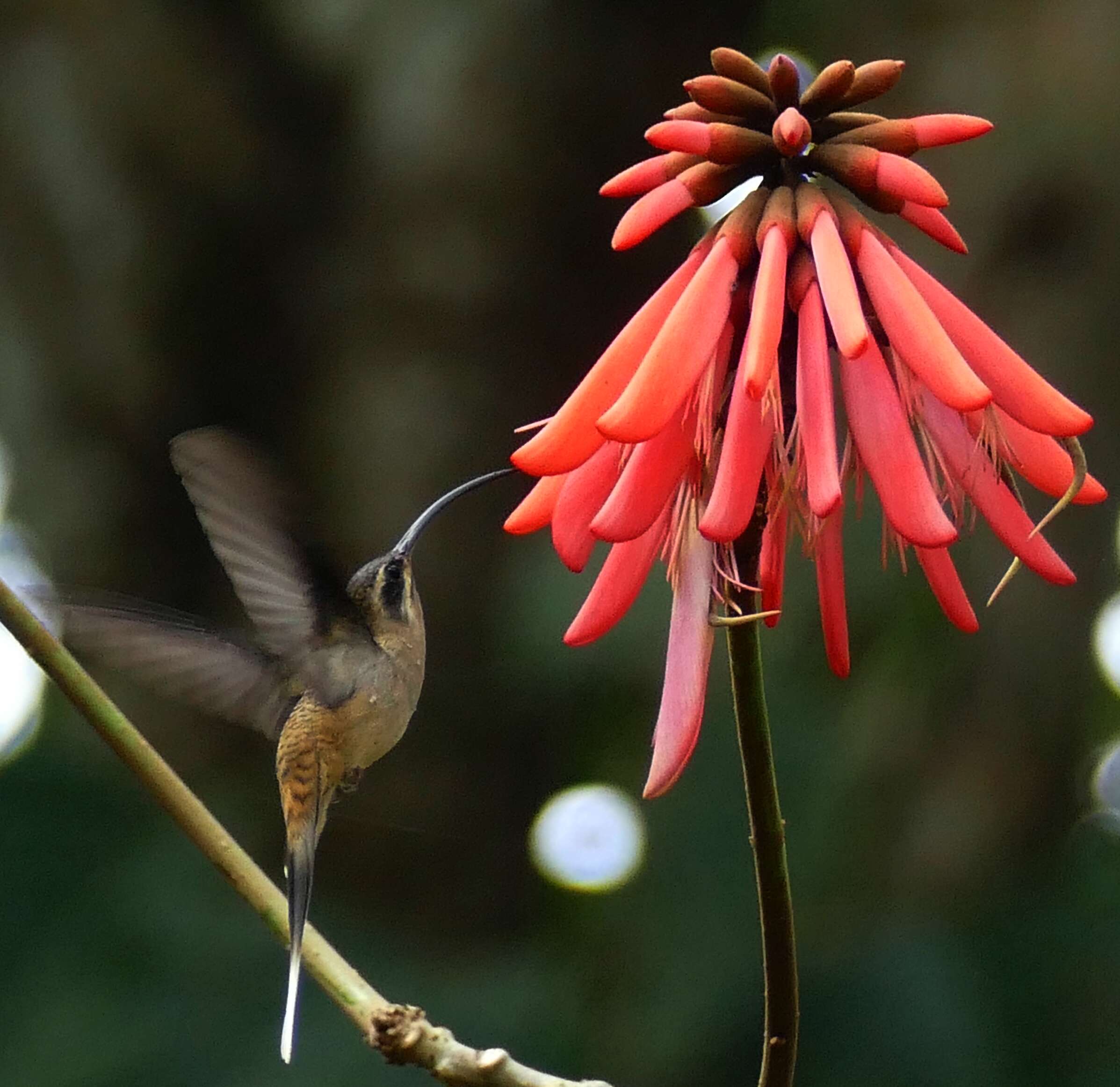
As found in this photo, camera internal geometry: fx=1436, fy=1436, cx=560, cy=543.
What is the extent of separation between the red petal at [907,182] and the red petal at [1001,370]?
6 centimetres

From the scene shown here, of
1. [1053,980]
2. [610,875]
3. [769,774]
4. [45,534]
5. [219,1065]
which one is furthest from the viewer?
[45,534]

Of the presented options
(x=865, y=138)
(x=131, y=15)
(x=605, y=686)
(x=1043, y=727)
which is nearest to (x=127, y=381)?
(x=131, y=15)

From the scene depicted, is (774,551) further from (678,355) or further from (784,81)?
(784,81)

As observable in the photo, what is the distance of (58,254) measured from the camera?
3221 mm

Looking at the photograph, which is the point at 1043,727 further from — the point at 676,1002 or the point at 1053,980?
the point at 676,1002

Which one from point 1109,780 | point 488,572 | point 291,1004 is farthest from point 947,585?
point 1109,780

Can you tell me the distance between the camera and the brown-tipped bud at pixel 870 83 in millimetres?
1090

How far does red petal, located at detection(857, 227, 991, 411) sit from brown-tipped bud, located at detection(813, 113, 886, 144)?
0.09 metres

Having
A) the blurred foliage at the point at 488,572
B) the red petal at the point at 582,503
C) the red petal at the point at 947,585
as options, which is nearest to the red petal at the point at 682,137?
the red petal at the point at 582,503

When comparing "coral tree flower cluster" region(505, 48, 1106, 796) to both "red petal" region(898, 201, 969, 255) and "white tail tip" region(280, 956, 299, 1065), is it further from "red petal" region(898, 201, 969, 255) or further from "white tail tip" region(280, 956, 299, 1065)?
"white tail tip" region(280, 956, 299, 1065)

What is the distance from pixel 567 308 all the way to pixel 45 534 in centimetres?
126

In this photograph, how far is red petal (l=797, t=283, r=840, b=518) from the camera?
97 cm

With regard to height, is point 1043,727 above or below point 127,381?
below

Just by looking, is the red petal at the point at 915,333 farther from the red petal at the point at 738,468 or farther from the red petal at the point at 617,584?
the red petal at the point at 617,584
